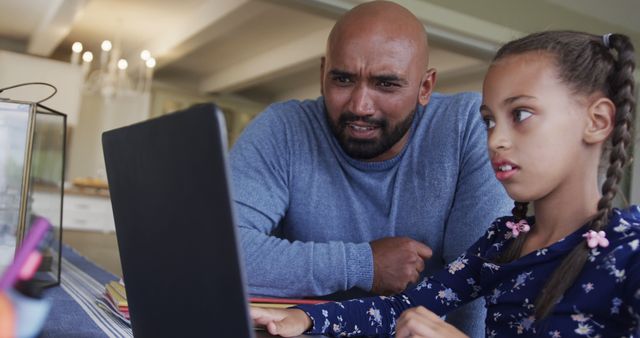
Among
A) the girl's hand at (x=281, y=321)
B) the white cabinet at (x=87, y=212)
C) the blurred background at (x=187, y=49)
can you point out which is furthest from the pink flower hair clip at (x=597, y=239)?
the white cabinet at (x=87, y=212)

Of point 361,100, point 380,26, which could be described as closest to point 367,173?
point 361,100

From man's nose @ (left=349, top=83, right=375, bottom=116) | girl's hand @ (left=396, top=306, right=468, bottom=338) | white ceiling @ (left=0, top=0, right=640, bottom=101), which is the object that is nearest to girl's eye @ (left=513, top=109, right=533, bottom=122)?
girl's hand @ (left=396, top=306, right=468, bottom=338)

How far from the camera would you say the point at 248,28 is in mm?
6660

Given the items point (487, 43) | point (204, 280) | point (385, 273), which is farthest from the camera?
point (487, 43)

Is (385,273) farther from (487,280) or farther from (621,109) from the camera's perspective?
(621,109)

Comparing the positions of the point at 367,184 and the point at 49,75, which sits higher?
the point at 49,75

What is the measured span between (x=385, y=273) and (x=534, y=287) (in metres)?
0.36

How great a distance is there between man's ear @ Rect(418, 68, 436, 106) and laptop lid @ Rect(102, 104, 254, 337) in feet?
2.77

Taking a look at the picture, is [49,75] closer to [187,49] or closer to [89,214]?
[89,214]

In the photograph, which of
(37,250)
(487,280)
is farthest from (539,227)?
(37,250)

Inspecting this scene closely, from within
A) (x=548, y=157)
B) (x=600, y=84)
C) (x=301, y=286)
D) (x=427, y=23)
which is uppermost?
(x=427, y=23)

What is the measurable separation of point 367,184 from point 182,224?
0.87 m

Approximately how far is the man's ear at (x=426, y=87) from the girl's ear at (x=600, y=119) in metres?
0.57

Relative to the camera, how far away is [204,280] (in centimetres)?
46
